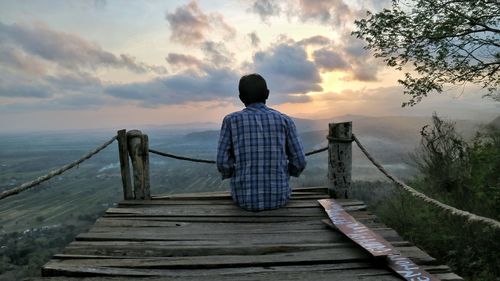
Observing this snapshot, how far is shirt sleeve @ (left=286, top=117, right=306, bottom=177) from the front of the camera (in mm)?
4621

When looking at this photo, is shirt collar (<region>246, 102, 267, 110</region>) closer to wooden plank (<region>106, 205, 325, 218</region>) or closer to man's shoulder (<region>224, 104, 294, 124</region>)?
man's shoulder (<region>224, 104, 294, 124</region>)

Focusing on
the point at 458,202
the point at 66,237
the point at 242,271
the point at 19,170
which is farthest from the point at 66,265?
the point at 19,170

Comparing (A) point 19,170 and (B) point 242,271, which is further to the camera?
(A) point 19,170

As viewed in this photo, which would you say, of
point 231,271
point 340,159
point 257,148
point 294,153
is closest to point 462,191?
point 340,159

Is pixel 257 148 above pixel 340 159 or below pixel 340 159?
above

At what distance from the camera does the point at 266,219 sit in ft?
14.6

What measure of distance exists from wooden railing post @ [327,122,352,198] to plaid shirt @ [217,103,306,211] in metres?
1.09

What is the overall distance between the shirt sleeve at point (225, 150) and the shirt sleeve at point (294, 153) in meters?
0.68

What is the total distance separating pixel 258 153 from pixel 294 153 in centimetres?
52

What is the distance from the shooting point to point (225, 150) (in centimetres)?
455

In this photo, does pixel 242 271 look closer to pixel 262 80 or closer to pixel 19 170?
pixel 262 80

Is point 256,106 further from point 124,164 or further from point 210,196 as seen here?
point 124,164

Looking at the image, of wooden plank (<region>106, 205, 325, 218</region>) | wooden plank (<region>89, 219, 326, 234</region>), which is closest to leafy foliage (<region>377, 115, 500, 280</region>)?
wooden plank (<region>106, 205, 325, 218</region>)

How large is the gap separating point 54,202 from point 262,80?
116967 mm
